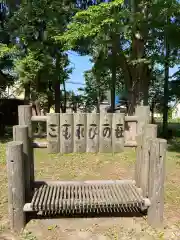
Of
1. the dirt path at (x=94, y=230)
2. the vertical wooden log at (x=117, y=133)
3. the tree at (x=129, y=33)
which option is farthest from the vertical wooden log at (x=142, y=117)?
the tree at (x=129, y=33)

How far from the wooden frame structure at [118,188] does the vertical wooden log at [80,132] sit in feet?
1.79

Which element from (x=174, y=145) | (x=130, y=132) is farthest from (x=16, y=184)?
(x=174, y=145)

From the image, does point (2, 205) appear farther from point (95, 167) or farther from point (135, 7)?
point (135, 7)

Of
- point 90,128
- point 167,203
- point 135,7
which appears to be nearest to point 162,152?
point 90,128

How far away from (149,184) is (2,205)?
75.8 inches

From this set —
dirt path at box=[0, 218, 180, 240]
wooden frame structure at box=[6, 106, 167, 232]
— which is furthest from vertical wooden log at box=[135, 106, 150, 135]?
dirt path at box=[0, 218, 180, 240]

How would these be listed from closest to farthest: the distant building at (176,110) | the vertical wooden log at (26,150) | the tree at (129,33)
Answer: the vertical wooden log at (26,150) → the tree at (129,33) → the distant building at (176,110)

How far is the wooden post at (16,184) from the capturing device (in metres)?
2.88

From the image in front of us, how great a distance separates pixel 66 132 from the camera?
324cm

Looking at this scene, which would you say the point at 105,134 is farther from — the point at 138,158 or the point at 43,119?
the point at 43,119

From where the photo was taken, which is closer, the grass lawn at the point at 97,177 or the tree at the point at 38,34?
the grass lawn at the point at 97,177

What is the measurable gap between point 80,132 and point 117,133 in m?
0.44

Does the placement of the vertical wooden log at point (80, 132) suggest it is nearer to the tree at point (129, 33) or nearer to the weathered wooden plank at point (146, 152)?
the weathered wooden plank at point (146, 152)

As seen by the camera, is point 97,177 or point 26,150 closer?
point 26,150
